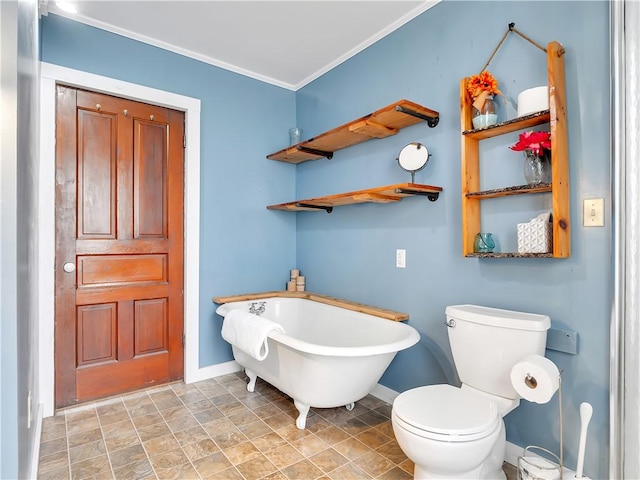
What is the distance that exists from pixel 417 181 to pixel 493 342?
109 centimetres

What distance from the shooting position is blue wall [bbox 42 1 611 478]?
61.1 inches

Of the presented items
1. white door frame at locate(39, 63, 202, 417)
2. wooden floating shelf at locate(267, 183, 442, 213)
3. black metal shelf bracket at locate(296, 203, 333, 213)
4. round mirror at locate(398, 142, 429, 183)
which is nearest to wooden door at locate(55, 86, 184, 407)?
white door frame at locate(39, 63, 202, 417)

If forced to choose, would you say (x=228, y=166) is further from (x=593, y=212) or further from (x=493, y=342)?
(x=593, y=212)

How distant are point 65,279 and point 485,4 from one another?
9.83ft

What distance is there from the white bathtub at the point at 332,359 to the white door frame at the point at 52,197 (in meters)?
0.46

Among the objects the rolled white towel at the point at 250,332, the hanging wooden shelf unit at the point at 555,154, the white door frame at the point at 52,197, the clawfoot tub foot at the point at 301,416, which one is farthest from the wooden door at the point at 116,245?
the hanging wooden shelf unit at the point at 555,154

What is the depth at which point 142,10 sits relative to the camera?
228 cm

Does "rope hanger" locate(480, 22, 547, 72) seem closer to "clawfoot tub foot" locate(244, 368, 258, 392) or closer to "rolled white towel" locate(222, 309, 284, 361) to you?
"rolled white towel" locate(222, 309, 284, 361)

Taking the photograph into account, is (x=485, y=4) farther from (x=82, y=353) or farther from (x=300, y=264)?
(x=82, y=353)

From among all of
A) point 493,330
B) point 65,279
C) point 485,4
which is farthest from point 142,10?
point 493,330

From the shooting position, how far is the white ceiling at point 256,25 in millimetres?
2227

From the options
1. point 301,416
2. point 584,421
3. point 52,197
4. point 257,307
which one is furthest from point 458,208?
point 52,197

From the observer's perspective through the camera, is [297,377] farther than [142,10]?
No

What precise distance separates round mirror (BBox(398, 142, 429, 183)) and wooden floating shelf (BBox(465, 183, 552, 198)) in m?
0.44
